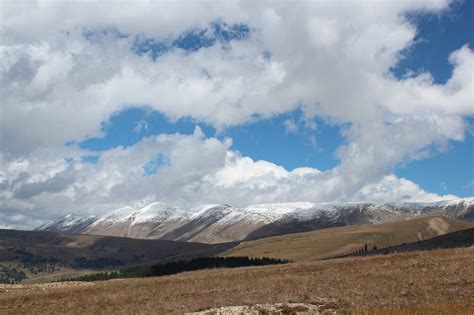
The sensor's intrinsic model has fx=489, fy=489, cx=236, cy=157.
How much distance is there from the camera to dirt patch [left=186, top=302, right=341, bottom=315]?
26297 mm

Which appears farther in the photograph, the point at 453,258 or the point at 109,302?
the point at 453,258

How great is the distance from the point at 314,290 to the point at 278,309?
10037mm

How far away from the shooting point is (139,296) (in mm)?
45250

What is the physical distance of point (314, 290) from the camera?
120ft

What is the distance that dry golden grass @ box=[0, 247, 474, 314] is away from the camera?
3025 centimetres

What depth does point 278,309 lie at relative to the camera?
1080 inches

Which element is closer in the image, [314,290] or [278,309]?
[278,309]

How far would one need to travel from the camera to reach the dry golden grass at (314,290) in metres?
30.2

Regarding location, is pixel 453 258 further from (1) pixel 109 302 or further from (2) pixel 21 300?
(2) pixel 21 300

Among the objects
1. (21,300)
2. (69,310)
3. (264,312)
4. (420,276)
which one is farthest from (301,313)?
(21,300)

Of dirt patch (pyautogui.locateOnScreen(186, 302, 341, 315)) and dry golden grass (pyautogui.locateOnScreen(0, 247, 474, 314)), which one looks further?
dry golden grass (pyautogui.locateOnScreen(0, 247, 474, 314))

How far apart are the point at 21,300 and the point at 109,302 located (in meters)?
13.6

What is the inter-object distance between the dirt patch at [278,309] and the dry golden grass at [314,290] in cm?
108

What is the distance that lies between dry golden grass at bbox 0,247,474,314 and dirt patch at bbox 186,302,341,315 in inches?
42.5
